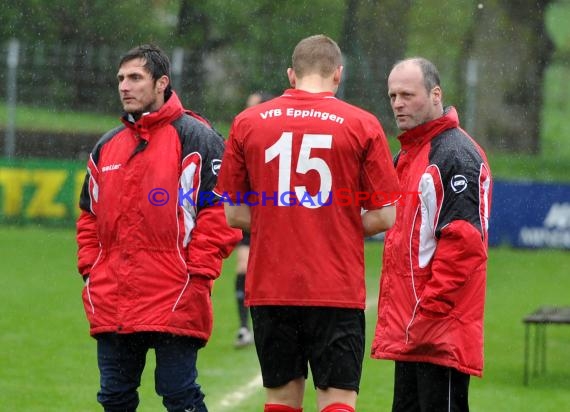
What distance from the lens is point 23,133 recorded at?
83.5 feet

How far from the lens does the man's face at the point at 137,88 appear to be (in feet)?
20.7

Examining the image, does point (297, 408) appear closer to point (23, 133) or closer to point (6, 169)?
point (6, 169)

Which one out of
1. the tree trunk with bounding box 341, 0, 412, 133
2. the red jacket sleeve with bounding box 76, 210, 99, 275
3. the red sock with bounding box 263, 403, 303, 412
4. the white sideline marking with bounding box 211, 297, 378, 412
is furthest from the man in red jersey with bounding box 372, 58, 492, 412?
the tree trunk with bounding box 341, 0, 412, 133

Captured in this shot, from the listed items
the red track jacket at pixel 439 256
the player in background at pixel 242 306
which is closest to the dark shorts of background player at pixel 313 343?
the red track jacket at pixel 439 256

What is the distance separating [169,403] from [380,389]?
10.9 feet

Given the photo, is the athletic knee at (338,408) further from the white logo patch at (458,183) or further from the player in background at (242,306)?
the player in background at (242,306)

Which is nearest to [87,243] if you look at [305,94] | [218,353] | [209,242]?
[209,242]

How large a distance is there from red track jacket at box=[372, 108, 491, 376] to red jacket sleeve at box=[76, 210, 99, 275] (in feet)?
4.91

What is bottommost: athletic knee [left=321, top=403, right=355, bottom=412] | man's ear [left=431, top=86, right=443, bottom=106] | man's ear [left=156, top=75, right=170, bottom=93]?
athletic knee [left=321, top=403, right=355, bottom=412]

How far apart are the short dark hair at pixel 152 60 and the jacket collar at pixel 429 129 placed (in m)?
1.29

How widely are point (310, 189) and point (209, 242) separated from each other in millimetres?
845

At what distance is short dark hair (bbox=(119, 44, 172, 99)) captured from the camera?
6352 millimetres

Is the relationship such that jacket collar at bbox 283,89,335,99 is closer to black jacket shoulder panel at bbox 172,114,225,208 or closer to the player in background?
black jacket shoulder panel at bbox 172,114,225,208

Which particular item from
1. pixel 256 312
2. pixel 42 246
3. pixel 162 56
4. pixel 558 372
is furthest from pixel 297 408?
pixel 42 246
